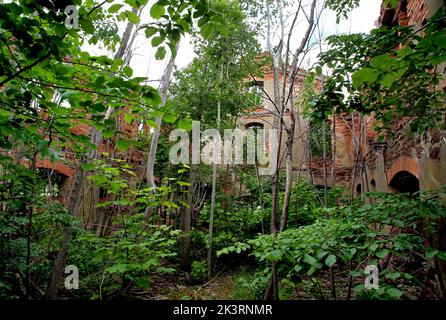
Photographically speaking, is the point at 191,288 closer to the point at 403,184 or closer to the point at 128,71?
the point at 403,184

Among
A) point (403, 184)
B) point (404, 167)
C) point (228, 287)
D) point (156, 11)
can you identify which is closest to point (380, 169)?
point (403, 184)

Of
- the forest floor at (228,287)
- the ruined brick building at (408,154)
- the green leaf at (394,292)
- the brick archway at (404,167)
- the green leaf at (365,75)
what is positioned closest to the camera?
the green leaf at (365,75)

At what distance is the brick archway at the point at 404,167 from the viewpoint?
12.6 ft

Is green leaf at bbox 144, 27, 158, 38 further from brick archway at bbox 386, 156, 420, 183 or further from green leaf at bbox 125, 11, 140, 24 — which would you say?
brick archway at bbox 386, 156, 420, 183

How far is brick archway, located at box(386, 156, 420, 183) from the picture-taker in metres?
3.83

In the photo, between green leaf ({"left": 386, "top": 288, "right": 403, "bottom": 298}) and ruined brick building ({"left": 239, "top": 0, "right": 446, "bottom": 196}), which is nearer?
green leaf ({"left": 386, "top": 288, "right": 403, "bottom": 298})

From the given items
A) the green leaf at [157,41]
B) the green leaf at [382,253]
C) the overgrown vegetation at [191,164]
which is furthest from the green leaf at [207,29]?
the green leaf at [382,253]

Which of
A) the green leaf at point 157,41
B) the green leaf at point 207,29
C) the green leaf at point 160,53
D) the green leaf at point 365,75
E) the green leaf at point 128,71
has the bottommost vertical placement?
the green leaf at point 365,75

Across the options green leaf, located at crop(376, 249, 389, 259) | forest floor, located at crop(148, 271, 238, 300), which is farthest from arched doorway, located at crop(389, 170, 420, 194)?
forest floor, located at crop(148, 271, 238, 300)

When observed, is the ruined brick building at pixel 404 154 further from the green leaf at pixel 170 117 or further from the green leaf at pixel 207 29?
the green leaf at pixel 170 117

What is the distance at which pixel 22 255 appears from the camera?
11.9ft

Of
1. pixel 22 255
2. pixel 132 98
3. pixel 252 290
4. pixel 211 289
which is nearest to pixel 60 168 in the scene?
pixel 22 255

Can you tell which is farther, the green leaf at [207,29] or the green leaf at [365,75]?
the green leaf at [207,29]
